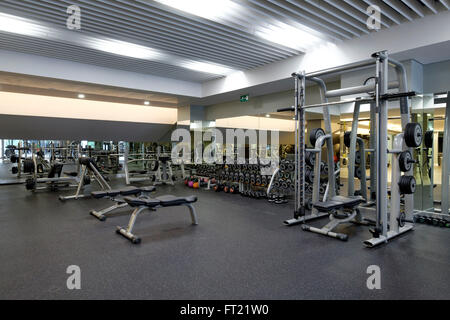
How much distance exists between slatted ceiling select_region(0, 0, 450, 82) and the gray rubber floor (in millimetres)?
2781

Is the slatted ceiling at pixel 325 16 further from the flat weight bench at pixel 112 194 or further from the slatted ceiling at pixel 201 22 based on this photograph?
the flat weight bench at pixel 112 194

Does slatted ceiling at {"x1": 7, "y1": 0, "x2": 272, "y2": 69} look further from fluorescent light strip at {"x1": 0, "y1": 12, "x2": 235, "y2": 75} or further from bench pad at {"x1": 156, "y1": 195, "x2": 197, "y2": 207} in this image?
bench pad at {"x1": 156, "y1": 195, "x2": 197, "y2": 207}

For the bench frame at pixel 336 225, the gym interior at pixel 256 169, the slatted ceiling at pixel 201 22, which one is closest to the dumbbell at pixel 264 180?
the gym interior at pixel 256 169

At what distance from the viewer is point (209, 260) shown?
2535 mm

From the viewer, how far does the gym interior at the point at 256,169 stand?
224 cm

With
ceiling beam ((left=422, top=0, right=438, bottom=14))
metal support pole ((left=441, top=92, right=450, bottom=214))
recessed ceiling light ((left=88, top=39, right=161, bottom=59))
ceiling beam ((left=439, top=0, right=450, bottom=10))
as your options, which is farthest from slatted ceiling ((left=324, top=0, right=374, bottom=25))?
recessed ceiling light ((left=88, top=39, right=161, bottom=59))

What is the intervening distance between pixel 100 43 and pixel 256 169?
3.67 metres

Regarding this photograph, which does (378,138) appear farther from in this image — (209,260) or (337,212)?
(209,260)

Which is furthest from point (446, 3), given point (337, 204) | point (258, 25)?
point (337, 204)

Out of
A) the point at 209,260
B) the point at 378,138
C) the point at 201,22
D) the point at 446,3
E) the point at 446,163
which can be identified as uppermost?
the point at 201,22

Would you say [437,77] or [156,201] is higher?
[437,77]

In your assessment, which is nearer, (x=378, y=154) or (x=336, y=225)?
(x=378, y=154)

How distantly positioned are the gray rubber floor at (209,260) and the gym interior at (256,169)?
0.7 inches
